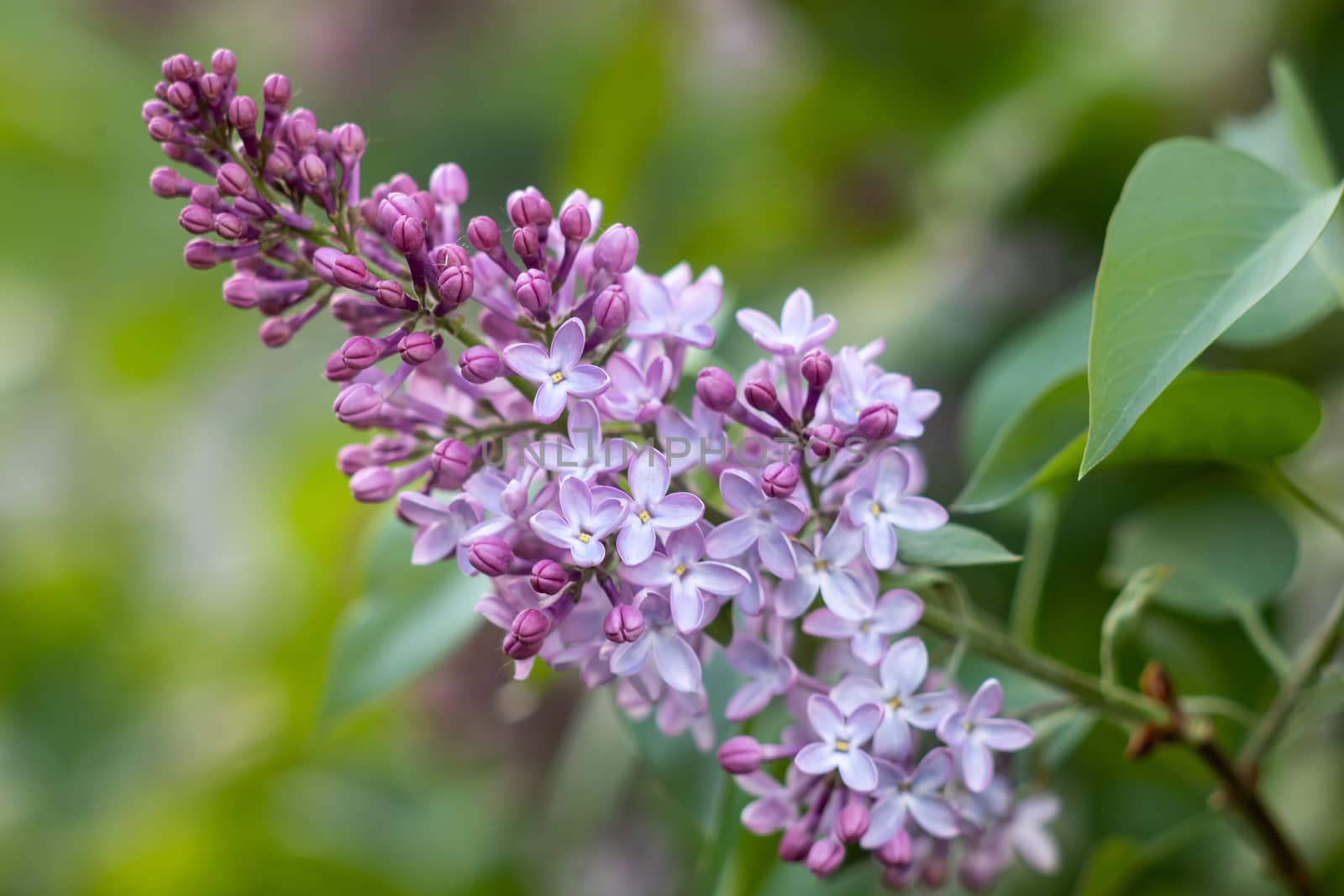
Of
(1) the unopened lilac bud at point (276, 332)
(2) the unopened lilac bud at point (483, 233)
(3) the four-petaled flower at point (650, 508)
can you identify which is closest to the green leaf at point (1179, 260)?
(3) the four-petaled flower at point (650, 508)

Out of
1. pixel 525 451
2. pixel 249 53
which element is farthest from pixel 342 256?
pixel 249 53

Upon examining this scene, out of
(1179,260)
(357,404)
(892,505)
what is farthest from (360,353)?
(1179,260)

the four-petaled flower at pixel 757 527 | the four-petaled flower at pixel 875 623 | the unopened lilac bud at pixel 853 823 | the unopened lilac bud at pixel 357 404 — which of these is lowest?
the unopened lilac bud at pixel 853 823

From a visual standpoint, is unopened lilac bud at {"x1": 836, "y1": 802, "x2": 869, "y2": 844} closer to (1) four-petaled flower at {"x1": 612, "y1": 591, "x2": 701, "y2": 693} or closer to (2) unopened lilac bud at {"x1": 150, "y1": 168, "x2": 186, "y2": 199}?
(1) four-petaled flower at {"x1": 612, "y1": 591, "x2": 701, "y2": 693}

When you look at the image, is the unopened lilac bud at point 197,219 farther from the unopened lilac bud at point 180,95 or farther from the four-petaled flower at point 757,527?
the four-petaled flower at point 757,527

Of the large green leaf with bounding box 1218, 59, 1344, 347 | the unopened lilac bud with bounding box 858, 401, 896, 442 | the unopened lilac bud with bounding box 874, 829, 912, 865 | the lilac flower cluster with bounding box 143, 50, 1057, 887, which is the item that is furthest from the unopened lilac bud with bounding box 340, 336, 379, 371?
the large green leaf with bounding box 1218, 59, 1344, 347
